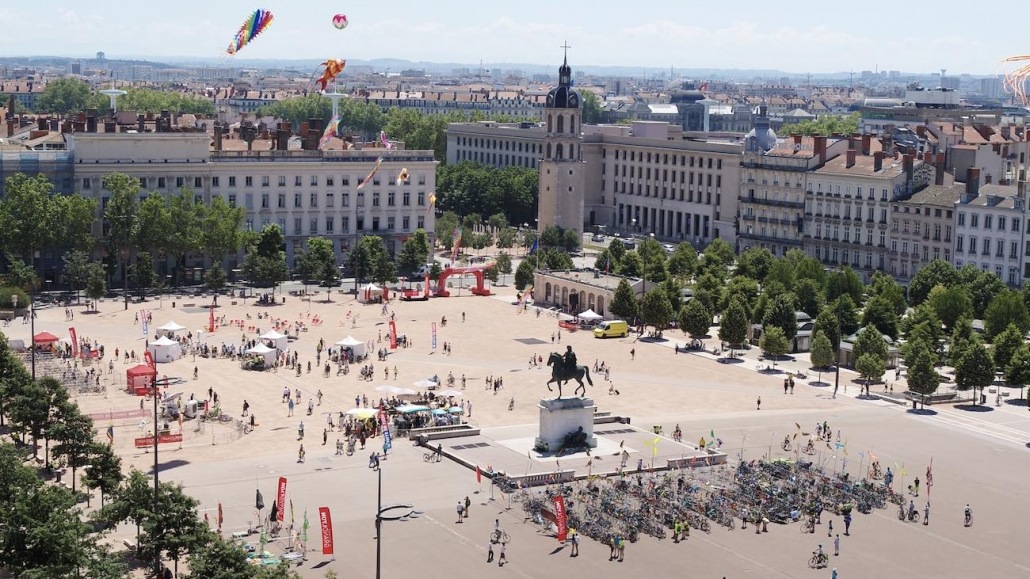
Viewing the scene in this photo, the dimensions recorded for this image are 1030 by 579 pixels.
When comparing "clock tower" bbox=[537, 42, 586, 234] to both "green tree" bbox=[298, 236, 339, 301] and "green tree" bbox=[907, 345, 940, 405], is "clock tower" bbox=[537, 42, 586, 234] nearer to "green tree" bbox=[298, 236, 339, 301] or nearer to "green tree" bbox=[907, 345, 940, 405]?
"green tree" bbox=[298, 236, 339, 301]

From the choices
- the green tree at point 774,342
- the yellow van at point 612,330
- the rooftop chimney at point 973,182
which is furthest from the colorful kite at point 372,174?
the rooftop chimney at point 973,182

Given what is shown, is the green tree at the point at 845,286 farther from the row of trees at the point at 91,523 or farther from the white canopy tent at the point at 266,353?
the row of trees at the point at 91,523

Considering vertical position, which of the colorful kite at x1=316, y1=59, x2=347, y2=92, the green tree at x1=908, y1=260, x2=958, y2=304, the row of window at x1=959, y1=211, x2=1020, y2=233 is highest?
the colorful kite at x1=316, y1=59, x2=347, y2=92

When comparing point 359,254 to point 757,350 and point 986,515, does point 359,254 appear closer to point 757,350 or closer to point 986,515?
point 757,350

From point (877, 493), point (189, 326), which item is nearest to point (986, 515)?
point (877, 493)

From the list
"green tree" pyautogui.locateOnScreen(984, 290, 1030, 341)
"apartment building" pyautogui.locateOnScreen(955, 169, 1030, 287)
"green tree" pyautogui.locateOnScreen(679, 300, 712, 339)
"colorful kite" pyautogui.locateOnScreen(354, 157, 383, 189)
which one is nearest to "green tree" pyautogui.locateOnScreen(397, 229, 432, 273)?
"colorful kite" pyautogui.locateOnScreen(354, 157, 383, 189)
